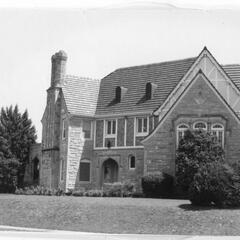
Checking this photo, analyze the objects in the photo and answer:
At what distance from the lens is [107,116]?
4803cm

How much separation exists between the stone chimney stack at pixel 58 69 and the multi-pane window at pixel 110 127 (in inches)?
216

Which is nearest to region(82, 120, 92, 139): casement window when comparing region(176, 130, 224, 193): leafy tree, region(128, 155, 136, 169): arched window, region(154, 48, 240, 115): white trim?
region(128, 155, 136, 169): arched window

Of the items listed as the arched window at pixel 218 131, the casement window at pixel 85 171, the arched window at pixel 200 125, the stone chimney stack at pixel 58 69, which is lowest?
the casement window at pixel 85 171

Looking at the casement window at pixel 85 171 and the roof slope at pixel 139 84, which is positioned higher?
the roof slope at pixel 139 84

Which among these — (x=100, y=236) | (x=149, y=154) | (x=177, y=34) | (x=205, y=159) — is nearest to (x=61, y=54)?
(x=149, y=154)

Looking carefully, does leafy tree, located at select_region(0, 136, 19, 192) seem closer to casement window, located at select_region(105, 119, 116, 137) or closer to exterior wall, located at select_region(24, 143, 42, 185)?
exterior wall, located at select_region(24, 143, 42, 185)

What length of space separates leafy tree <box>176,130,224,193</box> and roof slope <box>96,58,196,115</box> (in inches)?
349

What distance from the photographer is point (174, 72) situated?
4734 centimetres

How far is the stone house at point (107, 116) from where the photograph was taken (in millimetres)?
44562

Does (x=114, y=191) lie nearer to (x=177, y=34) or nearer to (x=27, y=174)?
A: (x=27, y=174)

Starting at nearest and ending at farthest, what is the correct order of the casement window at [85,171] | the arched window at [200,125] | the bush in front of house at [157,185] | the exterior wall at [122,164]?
the bush in front of house at [157,185] → the arched window at [200,125] → the exterior wall at [122,164] → the casement window at [85,171]

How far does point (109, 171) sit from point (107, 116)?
4710 millimetres

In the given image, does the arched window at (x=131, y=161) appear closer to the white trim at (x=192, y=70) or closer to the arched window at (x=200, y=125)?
the white trim at (x=192, y=70)

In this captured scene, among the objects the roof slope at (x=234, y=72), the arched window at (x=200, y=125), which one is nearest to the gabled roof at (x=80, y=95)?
the roof slope at (x=234, y=72)
